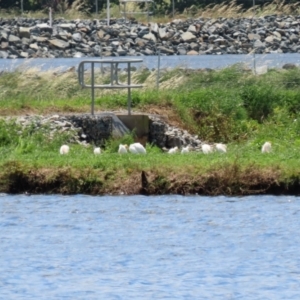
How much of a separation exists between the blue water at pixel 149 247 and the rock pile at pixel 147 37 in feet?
138

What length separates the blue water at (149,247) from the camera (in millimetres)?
12250

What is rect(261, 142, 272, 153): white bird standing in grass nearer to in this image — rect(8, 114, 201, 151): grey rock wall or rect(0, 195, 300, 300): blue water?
rect(0, 195, 300, 300): blue water

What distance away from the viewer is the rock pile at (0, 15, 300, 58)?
2361 inches

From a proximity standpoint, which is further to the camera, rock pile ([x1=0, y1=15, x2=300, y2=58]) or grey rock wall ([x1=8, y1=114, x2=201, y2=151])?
rock pile ([x1=0, y1=15, x2=300, y2=58])

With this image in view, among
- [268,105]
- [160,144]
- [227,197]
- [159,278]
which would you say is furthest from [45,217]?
[268,105]

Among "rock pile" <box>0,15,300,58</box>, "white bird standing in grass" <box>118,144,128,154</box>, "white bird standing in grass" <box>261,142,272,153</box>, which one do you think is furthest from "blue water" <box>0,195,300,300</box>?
"rock pile" <box>0,15,300,58</box>

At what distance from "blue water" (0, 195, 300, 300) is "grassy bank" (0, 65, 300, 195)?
26 centimetres

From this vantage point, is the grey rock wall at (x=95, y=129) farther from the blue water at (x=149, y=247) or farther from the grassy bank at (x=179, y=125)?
the blue water at (x=149, y=247)

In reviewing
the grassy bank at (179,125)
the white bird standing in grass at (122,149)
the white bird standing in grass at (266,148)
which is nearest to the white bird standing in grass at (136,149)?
the white bird standing in grass at (122,149)

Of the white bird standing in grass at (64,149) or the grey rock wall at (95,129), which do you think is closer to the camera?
the white bird standing in grass at (64,149)

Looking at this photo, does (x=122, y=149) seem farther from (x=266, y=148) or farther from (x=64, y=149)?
(x=266, y=148)

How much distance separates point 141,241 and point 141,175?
2.64 meters

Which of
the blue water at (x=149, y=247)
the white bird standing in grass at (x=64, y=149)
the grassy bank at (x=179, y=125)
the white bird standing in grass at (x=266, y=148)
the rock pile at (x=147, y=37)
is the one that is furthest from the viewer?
the rock pile at (x=147, y=37)

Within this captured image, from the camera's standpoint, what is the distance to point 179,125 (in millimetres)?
23156
